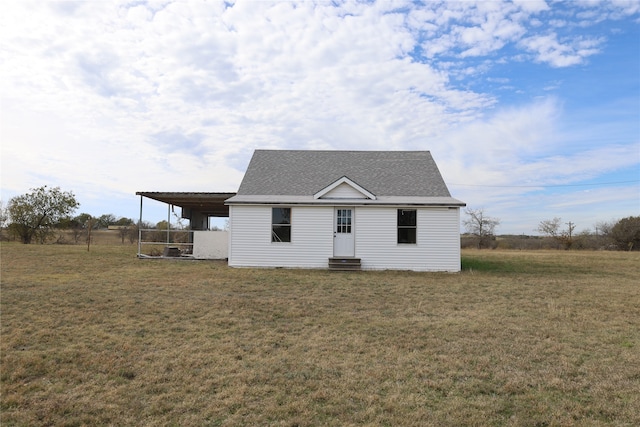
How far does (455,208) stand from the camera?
51.6 ft

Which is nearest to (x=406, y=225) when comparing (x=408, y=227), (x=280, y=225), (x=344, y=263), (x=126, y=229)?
(x=408, y=227)

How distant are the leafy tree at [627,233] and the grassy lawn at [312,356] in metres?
32.1

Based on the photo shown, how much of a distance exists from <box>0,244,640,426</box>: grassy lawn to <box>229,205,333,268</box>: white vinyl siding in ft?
16.9

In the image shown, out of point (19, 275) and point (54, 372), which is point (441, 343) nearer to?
point (54, 372)

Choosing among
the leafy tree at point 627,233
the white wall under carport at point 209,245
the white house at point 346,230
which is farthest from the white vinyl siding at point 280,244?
the leafy tree at point 627,233

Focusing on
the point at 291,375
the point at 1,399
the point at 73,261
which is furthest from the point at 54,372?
the point at 73,261

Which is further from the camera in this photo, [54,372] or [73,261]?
[73,261]

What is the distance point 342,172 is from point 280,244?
471cm

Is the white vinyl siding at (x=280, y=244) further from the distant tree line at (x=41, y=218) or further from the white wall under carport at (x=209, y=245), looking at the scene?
the distant tree line at (x=41, y=218)

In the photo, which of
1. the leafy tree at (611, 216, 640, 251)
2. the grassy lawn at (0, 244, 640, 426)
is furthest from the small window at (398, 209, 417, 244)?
the leafy tree at (611, 216, 640, 251)

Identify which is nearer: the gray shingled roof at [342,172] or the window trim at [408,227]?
the window trim at [408,227]

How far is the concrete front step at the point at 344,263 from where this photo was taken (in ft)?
51.1

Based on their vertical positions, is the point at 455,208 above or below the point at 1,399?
above

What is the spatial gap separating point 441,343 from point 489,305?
3.59 metres
